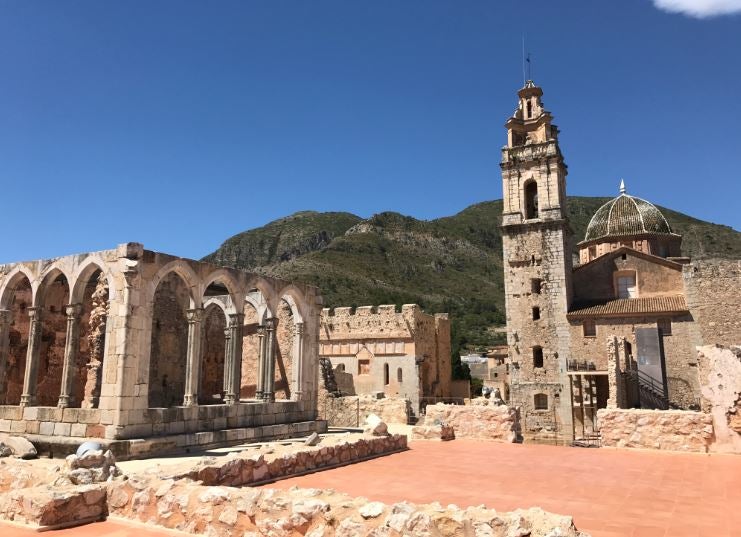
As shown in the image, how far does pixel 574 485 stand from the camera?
333 inches

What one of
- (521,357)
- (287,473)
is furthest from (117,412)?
Answer: (521,357)

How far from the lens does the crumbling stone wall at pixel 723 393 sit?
11.6m

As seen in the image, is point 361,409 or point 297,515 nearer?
point 297,515

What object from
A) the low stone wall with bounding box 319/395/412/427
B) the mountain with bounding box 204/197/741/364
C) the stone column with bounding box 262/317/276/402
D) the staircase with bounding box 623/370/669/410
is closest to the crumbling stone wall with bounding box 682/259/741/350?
the staircase with bounding box 623/370/669/410

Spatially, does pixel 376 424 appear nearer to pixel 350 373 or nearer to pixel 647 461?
pixel 647 461

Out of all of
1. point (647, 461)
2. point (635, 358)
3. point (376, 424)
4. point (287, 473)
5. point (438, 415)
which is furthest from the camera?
point (635, 358)

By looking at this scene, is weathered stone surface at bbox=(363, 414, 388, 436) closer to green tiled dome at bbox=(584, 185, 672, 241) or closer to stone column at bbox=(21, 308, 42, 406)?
stone column at bbox=(21, 308, 42, 406)

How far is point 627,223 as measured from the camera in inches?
1471

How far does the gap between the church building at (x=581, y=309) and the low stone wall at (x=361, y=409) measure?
951cm

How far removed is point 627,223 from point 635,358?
11953 mm

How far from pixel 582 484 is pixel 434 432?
6466 millimetres

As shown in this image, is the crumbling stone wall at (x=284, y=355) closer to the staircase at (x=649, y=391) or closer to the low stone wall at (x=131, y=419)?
the low stone wall at (x=131, y=419)

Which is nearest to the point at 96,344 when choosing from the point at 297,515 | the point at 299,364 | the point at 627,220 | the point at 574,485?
the point at 299,364

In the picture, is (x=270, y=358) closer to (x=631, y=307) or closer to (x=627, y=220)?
(x=631, y=307)
